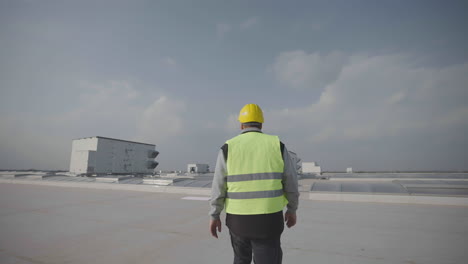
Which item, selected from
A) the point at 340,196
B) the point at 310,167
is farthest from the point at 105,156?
the point at 310,167

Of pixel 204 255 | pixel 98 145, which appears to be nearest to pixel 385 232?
pixel 204 255

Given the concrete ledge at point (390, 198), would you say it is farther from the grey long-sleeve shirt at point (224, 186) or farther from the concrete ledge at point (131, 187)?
the grey long-sleeve shirt at point (224, 186)

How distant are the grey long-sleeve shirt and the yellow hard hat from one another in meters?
0.50

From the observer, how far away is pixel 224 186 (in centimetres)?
237

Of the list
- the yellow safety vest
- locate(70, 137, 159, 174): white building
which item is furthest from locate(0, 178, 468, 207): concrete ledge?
locate(70, 137, 159, 174): white building

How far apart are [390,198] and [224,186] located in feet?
36.0

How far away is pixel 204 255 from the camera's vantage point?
12.7 ft

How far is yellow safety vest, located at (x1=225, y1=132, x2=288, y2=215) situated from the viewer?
2.12 meters

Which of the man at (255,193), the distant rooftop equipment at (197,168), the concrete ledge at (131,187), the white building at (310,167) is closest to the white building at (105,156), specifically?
the distant rooftop equipment at (197,168)

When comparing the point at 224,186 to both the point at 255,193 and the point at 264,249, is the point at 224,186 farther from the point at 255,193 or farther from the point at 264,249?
the point at 264,249

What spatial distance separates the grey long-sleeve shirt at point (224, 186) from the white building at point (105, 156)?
41280 mm

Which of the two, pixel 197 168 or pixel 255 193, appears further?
pixel 197 168

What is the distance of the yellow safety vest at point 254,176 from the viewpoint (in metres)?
2.12

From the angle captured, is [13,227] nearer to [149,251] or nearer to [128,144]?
[149,251]
